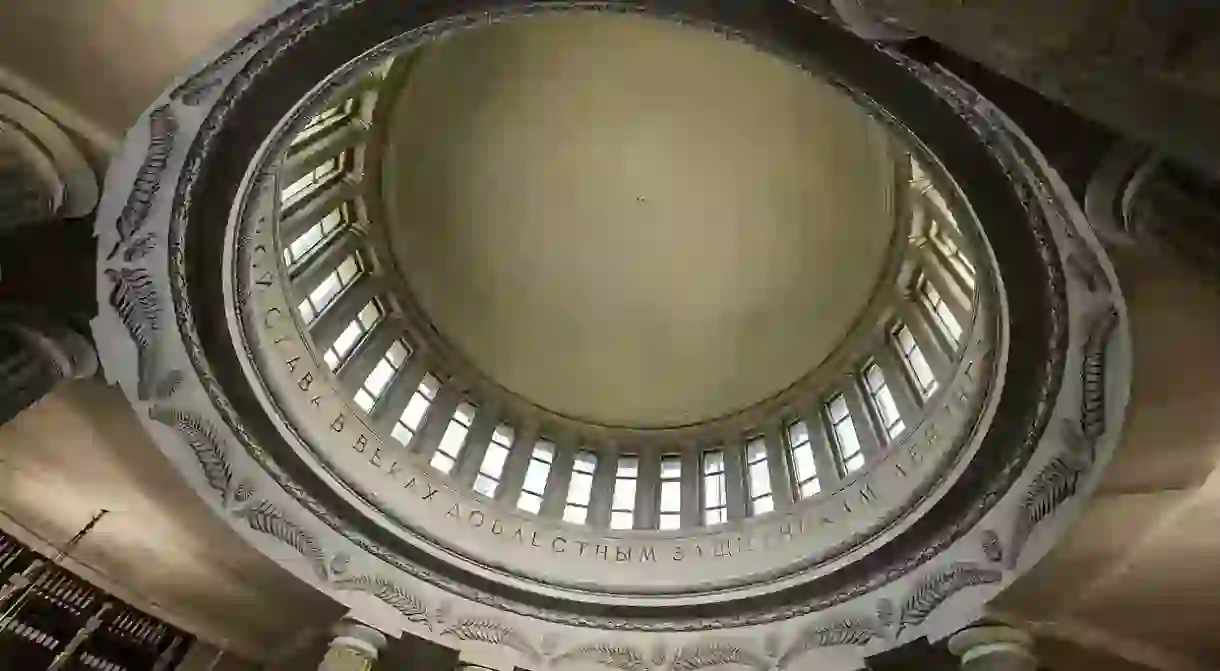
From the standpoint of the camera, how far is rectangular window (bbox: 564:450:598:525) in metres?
16.4

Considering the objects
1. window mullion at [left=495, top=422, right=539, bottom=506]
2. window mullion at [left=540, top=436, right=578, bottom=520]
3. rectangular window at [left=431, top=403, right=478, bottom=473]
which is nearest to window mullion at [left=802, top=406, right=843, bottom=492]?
window mullion at [left=540, top=436, right=578, bottom=520]

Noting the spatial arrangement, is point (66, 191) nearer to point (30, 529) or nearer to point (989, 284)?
point (30, 529)

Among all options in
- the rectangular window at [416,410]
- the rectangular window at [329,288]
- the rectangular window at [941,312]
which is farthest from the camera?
the rectangular window at [416,410]

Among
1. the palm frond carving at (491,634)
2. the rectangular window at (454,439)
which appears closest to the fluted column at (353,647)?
the palm frond carving at (491,634)

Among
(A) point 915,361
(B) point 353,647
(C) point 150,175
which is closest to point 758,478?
(A) point 915,361

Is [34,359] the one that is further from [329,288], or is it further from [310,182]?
[329,288]

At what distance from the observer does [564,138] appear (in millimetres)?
Result: 17406

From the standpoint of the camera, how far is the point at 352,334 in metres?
15.7

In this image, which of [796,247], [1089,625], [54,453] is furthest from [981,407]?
[54,453]

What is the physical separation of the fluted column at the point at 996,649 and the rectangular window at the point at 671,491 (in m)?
5.82

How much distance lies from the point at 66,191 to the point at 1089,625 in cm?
1195

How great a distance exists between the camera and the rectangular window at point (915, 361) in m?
14.4

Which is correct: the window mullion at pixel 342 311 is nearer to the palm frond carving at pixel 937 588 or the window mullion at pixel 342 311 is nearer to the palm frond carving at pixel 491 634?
the palm frond carving at pixel 491 634

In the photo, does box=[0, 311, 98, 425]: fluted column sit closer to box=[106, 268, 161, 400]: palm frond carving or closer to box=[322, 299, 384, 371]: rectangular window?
box=[106, 268, 161, 400]: palm frond carving
